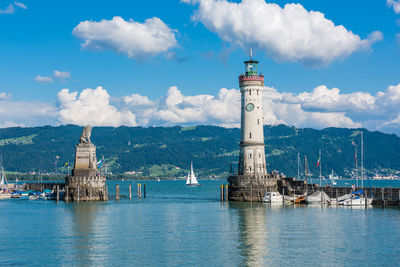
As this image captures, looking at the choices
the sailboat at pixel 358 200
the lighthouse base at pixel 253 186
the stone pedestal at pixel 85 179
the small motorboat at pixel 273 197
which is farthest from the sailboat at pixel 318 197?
the stone pedestal at pixel 85 179

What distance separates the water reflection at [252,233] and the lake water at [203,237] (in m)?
0.09

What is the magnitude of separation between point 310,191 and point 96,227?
Answer: 170 feet

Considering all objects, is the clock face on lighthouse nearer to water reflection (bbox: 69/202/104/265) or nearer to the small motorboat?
the small motorboat

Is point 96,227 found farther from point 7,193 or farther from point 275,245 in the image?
point 7,193

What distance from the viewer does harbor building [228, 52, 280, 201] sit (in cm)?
11050

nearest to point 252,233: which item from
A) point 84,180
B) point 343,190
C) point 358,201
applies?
point 358,201

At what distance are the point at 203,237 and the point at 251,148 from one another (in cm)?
4893

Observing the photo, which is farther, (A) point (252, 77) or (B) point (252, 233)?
(A) point (252, 77)

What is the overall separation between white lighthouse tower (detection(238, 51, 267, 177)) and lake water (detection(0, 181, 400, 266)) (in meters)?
16.0

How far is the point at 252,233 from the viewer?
68.5m

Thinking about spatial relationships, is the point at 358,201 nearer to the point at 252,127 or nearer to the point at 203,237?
the point at 252,127

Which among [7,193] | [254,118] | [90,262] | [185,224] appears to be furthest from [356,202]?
[7,193]

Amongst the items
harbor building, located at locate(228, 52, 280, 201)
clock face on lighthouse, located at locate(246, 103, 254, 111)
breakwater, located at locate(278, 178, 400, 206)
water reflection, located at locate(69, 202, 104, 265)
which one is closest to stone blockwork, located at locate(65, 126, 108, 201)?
water reflection, located at locate(69, 202, 104, 265)

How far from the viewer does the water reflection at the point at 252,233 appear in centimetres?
5275
